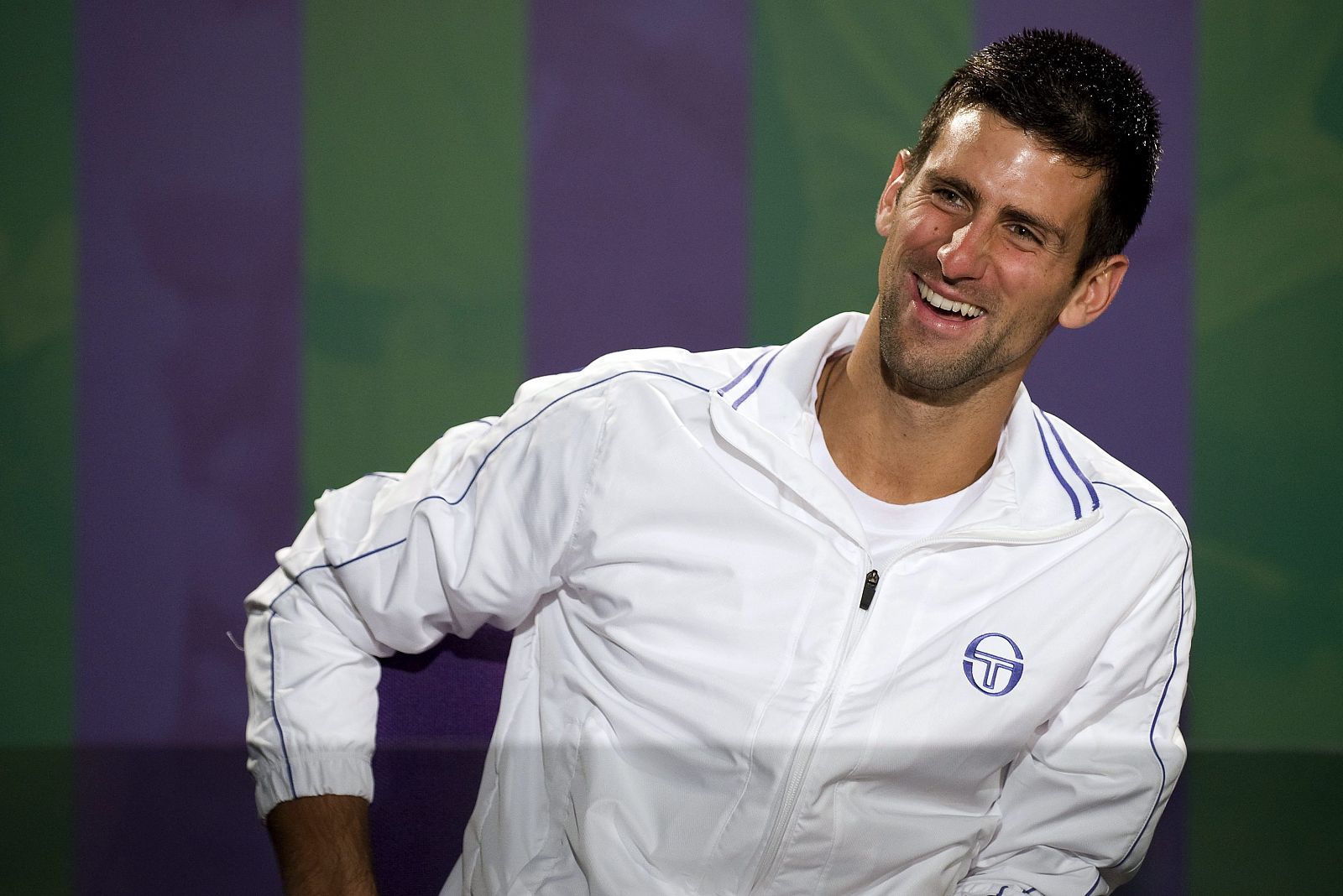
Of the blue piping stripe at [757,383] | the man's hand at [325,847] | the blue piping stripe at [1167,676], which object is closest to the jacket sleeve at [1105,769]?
the blue piping stripe at [1167,676]

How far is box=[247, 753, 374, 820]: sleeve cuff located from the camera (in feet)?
3.93

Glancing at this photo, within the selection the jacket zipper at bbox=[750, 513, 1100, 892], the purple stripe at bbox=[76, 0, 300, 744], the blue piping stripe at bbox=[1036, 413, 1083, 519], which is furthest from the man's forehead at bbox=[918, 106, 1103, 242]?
the purple stripe at bbox=[76, 0, 300, 744]

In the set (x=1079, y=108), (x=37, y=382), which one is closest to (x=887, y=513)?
(x=1079, y=108)

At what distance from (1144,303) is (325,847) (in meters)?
1.76

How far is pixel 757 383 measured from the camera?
1311 mm

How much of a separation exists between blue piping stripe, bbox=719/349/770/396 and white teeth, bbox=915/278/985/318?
18cm

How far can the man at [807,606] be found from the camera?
4.01 feet

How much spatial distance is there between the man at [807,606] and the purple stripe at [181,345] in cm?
114

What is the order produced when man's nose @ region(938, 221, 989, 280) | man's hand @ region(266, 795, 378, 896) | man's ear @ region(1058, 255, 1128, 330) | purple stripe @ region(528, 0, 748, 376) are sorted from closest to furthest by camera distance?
man's hand @ region(266, 795, 378, 896), man's nose @ region(938, 221, 989, 280), man's ear @ region(1058, 255, 1128, 330), purple stripe @ region(528, 0, 748, 376)

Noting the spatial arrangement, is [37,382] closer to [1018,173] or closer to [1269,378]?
[1018,173]

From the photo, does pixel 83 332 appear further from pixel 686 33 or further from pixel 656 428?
pixel 656 428

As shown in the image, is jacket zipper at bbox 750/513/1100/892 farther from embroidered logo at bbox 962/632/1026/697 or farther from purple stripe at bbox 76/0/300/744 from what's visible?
purple stripe at bbox 76/0/300/744

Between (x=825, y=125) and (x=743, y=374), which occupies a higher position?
(x=825, y=125)

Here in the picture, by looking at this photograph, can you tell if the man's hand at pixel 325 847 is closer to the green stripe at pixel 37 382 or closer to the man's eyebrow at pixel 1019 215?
the man's eyebrow at pixel 1019 215
